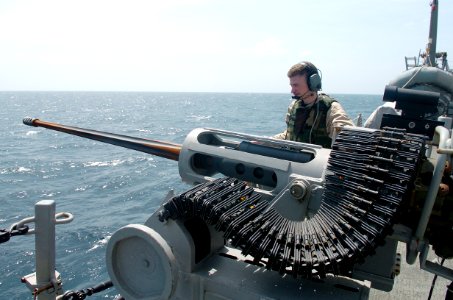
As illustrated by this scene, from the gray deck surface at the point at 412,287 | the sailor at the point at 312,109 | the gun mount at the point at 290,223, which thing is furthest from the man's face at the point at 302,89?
the gray deck surface at the point at 412,287

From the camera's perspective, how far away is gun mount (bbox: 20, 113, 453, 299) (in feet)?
7.67

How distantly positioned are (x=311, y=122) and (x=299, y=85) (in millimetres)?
335

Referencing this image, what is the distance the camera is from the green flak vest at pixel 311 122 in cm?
389

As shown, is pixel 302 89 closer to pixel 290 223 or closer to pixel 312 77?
pixel 312 77

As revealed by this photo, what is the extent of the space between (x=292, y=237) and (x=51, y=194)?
14946 mm

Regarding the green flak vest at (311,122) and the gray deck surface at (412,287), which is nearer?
the green flak vest at (311,122)

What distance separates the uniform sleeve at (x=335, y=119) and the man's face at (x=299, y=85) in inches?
10.7

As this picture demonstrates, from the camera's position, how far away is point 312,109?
3.96 metres

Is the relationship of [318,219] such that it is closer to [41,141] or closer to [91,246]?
[91,246]

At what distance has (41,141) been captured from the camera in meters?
33.1

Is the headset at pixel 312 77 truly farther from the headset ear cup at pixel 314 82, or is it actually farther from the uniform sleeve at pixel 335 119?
the uniform sleeve at pixel 335 119

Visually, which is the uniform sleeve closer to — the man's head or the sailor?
the sailor

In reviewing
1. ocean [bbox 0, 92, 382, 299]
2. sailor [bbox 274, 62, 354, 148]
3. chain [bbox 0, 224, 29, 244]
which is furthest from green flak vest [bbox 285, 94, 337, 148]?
ocean [bbox 0, 92, 382, 299]

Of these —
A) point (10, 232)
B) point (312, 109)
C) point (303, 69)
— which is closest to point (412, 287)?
point (312, 109)
